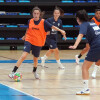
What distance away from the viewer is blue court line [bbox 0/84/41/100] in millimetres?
5963

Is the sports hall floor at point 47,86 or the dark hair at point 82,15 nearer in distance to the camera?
the sports hall floor at point 47,86

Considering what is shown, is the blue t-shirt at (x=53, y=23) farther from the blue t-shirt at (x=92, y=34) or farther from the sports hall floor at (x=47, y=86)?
the blue t-shirt at (x=92, y=34)

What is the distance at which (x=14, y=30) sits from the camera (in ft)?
63.1

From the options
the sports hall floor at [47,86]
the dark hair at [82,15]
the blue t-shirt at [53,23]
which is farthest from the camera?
the blue t-shirt at [53,23]

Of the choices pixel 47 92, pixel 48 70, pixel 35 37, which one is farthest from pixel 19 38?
pixel 47 92

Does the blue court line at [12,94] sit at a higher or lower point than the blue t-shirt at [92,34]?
lower

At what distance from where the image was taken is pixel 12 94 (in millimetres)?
6336

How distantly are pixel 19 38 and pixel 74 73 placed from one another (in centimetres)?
989

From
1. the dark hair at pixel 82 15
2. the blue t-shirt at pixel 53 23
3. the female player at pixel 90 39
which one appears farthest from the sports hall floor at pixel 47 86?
the blue t-shirt at pixel 53 23

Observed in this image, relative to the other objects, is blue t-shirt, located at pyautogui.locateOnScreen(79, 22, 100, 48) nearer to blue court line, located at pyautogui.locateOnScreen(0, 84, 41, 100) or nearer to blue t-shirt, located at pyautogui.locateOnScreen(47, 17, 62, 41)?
blue court line, located at pyautogui.locateOnScreen(0, 84, 41, 100)

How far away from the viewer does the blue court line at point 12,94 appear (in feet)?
19.6

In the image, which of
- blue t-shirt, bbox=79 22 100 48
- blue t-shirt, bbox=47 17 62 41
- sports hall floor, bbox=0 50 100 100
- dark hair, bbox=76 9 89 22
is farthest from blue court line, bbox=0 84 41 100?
blue t-shirt, bbox=47 17 62 41

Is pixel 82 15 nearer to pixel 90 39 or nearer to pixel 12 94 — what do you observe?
pixel 90 39

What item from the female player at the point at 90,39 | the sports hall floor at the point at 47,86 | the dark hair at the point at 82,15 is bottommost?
the sports hall floor at the point at 47,86
